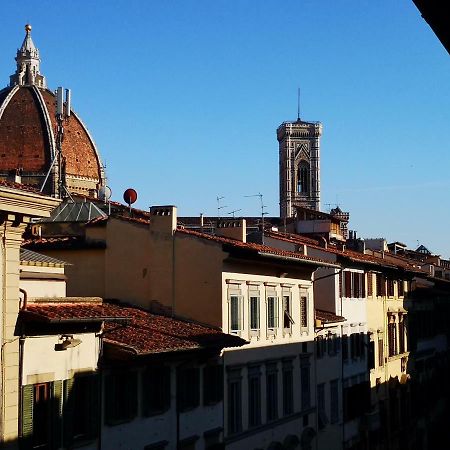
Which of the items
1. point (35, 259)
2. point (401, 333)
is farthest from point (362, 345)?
point (35, 259)

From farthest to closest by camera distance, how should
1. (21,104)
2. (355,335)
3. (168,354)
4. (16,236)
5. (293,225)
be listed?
(21,104)
(293,225)
(355,335)
(168,354)
(16,236)

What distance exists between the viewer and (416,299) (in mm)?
53375

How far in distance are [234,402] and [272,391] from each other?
3040mm

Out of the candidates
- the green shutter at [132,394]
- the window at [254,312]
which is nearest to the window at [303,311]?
the window at [254,312]

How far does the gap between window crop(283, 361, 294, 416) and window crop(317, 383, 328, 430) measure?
11.2ft

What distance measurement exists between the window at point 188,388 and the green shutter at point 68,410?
198 inches

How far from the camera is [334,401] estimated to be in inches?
1427

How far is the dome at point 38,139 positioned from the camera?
129125 mm

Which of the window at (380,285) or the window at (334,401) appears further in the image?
the window at (380,285)

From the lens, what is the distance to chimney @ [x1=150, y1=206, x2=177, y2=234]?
26.1 m

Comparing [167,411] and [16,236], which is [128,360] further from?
[16,236]

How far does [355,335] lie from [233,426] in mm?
14950

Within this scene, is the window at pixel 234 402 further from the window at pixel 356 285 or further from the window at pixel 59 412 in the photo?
the window at pixel 356 285

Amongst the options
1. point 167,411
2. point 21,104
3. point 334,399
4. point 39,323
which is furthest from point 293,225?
point 21,104
